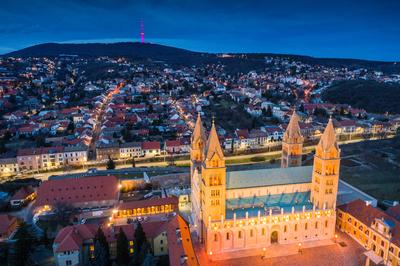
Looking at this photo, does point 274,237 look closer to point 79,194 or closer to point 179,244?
point 179,244

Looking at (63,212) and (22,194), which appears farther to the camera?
(22,194)

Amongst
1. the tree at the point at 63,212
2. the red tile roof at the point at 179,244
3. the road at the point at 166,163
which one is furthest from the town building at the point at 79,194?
the road at the point at 166,163

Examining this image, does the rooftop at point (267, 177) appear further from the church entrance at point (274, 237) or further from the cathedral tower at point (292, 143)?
the church entrance at point (274, 237)

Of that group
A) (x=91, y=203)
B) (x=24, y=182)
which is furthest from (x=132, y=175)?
(x=24, y=182)

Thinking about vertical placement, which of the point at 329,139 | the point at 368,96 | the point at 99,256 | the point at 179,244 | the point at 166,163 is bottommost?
the point at 166,163

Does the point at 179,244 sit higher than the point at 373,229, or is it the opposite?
the point at 373,229

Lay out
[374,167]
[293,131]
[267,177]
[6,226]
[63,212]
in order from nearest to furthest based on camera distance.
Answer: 1. [267,177]
2. [6,226]
3. [293,131]
4. [63,212]
5. [374,167]

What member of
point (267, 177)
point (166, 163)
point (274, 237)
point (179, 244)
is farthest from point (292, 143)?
point (166, 163)

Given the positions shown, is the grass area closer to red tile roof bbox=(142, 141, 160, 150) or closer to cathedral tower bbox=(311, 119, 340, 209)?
cathedral tower bbox=(311, 119, 340, 209)
